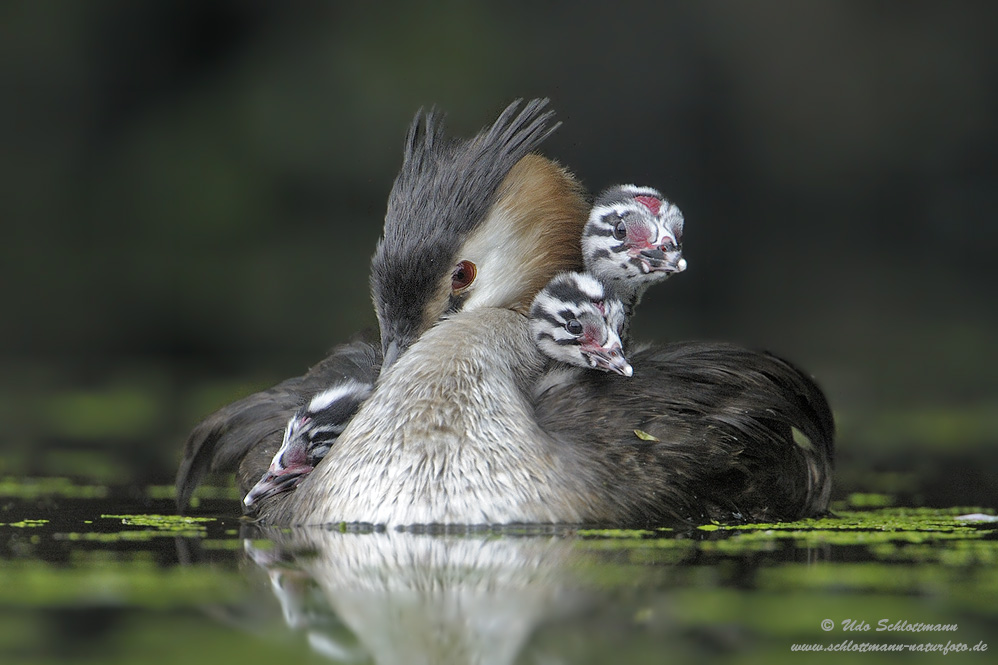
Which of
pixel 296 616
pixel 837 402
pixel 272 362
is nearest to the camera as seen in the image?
pixel 296 616

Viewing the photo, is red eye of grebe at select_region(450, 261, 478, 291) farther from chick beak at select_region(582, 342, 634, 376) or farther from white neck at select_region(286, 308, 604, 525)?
chick beak at select_region(582, 342, 634, 376)

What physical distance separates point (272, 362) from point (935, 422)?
12.8 ft

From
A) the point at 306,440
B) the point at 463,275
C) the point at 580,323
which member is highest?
the point at 463,275

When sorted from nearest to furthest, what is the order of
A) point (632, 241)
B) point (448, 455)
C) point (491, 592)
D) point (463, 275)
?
point (491, 592) → point (448, 455) → point (632, 241) → point (463, 275)

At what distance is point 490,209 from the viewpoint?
209 inches

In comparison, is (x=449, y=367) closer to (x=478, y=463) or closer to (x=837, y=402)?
(x=478, y=463)

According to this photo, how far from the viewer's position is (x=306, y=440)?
16.7 feet

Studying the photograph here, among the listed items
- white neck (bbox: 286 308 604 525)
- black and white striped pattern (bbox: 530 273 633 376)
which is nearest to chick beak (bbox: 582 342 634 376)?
black and white striped pattern (bbox: 530 273 633 376)

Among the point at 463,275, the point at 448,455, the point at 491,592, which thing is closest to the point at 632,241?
the point at 463,275

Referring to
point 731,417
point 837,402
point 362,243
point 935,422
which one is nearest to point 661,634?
point 731,417

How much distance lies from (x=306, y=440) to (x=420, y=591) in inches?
63.1

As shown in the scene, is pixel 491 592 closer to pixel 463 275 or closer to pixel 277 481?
pixel 277 481

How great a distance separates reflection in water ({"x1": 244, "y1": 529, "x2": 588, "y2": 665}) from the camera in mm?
3057

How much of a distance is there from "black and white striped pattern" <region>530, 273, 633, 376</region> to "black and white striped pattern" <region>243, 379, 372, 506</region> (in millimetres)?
699
